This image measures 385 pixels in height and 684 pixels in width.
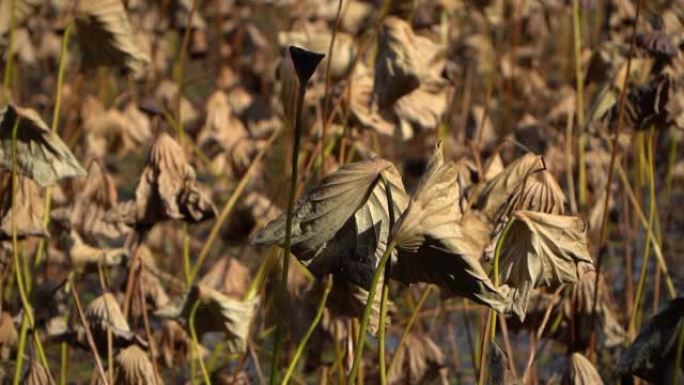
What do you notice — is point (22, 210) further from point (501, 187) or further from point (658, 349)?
point (658, 349)

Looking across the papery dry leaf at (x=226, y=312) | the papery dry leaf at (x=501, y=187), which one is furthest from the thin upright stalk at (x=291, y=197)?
the papery dry leaf at (x=226, y=312)

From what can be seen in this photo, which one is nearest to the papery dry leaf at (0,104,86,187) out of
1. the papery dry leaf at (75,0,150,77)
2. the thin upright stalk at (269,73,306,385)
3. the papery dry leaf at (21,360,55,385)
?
the papery dry leaf at (21,360,55,385)

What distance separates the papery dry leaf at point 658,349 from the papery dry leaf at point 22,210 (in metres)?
0.73

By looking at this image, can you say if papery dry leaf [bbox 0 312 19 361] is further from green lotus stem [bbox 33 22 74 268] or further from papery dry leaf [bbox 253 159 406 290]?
papery dry leaf [bbox 253 159 406 290]

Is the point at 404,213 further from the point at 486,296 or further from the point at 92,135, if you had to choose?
the point at 92,135

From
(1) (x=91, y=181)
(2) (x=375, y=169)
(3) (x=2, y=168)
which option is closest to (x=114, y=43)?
(1) (x=91, y=181)

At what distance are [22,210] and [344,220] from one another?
627mm

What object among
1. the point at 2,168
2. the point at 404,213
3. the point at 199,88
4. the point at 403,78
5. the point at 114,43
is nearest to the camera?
the point at 404,213

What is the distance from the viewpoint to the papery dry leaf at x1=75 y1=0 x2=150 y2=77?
5.95 ft

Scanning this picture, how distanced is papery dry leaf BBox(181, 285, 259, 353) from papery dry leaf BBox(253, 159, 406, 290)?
0.44 metres

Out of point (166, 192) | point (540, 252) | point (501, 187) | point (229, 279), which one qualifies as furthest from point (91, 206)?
point (540, 252)

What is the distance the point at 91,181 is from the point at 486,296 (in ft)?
3.07

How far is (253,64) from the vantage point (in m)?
3.23

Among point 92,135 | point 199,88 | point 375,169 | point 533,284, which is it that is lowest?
point 199,88
